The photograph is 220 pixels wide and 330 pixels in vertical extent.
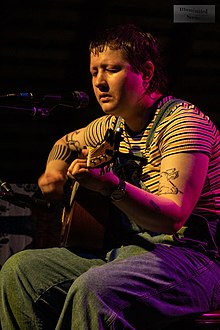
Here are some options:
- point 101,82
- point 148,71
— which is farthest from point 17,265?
point 148,71

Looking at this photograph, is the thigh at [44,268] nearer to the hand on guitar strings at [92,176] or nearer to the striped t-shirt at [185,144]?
the striped t-shirt at [185,144]

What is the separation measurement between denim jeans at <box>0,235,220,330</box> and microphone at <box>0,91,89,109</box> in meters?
0.74

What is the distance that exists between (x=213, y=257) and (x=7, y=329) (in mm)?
1056

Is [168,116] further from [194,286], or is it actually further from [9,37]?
[9,37]

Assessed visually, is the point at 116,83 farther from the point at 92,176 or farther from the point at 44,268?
the point at 44,268

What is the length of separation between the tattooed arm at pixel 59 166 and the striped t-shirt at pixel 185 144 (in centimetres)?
50

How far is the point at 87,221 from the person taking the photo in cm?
340

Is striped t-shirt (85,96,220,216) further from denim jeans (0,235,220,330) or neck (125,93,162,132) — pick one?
denim jeans (0,235,220,330)

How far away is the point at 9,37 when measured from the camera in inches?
316

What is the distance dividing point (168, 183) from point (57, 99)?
63cm

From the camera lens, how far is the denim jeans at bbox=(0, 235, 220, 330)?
2893 mm

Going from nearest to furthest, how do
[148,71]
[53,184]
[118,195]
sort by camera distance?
[118,195] → [148,71] → [53,184]

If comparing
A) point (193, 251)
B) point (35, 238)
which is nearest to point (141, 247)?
point (193, 251)

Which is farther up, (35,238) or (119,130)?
(119,130)
